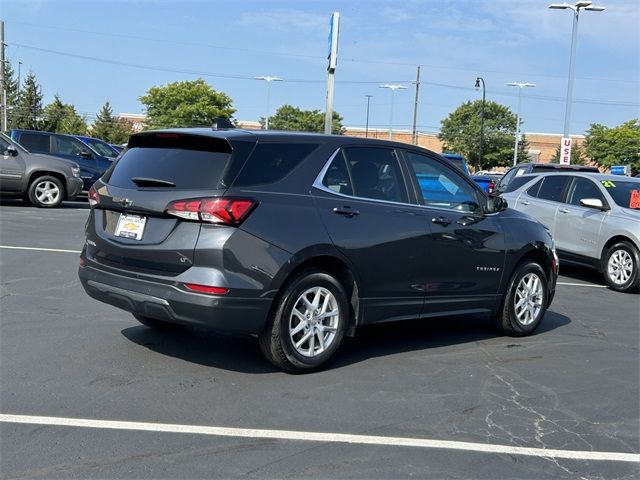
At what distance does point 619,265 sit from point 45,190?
41.6ft

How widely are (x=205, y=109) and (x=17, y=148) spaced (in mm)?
64402

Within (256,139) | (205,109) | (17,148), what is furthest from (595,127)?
(256,139)

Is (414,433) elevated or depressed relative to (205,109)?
depressed

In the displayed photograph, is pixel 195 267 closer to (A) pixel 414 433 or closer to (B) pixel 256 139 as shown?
(B) pixel 256 139

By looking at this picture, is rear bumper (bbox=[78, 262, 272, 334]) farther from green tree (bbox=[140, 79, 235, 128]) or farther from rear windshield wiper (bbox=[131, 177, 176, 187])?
green tree (bbox=[140, 79, 235, 128])

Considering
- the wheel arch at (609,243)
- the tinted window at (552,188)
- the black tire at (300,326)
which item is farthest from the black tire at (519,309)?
the tinted window at (552,188)

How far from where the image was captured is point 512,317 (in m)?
6.83

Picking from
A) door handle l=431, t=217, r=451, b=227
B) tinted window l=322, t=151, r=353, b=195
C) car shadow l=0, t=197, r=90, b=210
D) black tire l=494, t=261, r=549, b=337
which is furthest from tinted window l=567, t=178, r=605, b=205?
car shadow l=0, t=197, r=90, b=210

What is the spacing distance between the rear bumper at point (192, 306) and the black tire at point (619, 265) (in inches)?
281

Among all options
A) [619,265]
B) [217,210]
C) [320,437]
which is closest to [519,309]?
[320,437]

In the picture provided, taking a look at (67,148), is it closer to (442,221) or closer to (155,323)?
(155,323)

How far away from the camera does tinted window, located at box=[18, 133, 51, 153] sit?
60.9ft

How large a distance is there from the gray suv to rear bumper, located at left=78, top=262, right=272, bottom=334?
1225 centimetres

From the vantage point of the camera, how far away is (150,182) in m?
5.09
